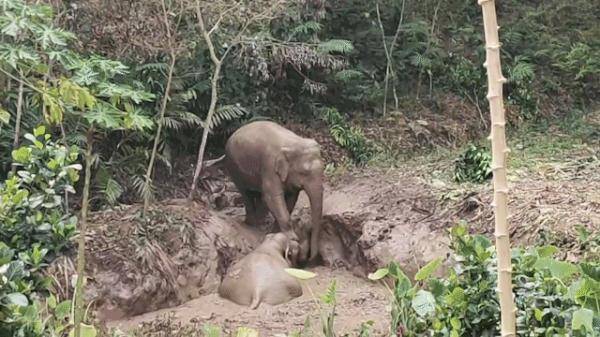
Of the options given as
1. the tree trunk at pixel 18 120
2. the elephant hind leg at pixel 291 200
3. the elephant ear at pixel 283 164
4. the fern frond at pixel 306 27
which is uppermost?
the fern frond at pixel 306 27

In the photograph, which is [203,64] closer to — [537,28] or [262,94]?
[262,94]

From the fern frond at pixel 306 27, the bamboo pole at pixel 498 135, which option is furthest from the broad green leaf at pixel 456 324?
the fern frond at pixel 306 27

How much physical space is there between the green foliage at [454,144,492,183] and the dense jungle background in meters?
0.02

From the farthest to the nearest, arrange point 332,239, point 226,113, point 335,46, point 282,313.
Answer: point 335,46
point 226,113
point 332,239
point 282,313

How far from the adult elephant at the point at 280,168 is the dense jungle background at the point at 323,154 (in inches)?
12.0

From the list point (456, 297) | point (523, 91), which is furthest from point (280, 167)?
point (523, 91)

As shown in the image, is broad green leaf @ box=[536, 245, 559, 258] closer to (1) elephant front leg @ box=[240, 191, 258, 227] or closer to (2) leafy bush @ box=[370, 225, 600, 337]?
(2) leafy bush @ box=[370, 225, 600, 337]

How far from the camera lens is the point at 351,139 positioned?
8328 millimetres

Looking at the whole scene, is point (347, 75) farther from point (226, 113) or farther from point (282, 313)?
point (282, 313)

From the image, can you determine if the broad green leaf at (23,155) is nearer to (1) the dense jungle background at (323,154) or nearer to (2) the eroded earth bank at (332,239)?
(1) the dense jungle background at (323,154)

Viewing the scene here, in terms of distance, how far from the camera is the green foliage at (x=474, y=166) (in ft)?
21.0

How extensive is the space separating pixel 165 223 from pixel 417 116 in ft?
13.4

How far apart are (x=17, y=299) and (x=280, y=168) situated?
3.80 m

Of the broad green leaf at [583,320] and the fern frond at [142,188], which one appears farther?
the fern frond at [142,188]
